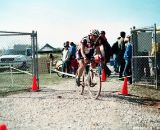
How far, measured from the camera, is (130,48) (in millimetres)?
15727

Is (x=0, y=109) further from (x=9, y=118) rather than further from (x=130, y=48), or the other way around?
(x=130, y=48)

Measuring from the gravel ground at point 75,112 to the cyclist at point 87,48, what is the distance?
107 centimetres

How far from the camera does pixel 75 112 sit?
9.36 metres

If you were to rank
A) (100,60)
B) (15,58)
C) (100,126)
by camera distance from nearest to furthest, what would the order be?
(100,126) → (100,60) → (15,58)

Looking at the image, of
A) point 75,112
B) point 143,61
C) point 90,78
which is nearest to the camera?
point 75,112

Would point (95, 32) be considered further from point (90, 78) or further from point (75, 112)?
point (75, 112)

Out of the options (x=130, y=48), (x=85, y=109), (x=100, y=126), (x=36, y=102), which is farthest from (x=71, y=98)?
(x=130, y=48)

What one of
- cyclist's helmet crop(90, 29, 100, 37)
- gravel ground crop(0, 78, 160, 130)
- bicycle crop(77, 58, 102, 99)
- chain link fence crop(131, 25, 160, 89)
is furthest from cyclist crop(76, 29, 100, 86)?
chain link fence crop(131, 25, 160, 89)

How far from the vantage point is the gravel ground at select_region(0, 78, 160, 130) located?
793cm

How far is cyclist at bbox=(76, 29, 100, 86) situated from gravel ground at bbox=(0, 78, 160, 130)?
3.52 ft

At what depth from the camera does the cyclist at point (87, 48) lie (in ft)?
37.2

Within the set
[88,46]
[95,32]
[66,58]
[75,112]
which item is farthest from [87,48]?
[66,58]

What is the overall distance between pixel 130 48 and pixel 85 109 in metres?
6.56

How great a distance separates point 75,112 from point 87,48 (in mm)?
2887
